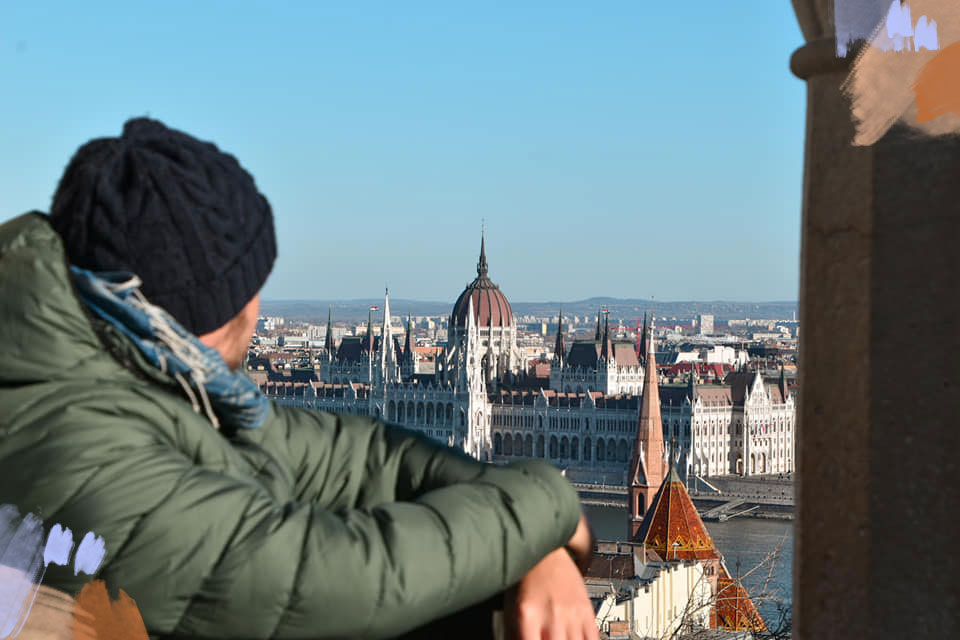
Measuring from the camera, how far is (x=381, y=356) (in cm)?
3938

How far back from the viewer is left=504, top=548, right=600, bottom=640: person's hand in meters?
0.58

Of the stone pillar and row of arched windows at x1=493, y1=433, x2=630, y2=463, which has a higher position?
the stone pillar

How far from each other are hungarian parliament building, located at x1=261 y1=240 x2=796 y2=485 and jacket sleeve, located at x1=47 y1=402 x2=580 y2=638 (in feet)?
105

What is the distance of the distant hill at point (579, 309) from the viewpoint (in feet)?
267

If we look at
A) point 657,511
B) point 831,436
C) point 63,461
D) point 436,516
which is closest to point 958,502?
point 831,436

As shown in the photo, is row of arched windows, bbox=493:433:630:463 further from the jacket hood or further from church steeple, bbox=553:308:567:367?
the jacket hood

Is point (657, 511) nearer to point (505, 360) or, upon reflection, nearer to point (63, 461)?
point (63, 461)

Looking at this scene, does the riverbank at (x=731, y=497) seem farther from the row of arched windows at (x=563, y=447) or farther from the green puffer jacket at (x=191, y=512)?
the green puffer jacket at (x=191, y=512)

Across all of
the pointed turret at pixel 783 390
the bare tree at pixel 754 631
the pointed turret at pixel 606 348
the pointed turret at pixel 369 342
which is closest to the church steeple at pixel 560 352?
the pointed turret at pixel 606 348

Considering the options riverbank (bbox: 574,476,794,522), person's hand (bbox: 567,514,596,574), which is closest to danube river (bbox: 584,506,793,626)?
riverbank (bbox: 574,476,794,522)

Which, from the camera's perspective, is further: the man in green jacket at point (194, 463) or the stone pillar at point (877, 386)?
the stone pillar at point (877, 386)

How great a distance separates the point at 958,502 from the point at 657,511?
36.1 feet

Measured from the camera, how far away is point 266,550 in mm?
491

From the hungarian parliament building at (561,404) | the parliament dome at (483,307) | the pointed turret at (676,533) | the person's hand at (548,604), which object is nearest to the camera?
the person's hand at (548,604)
